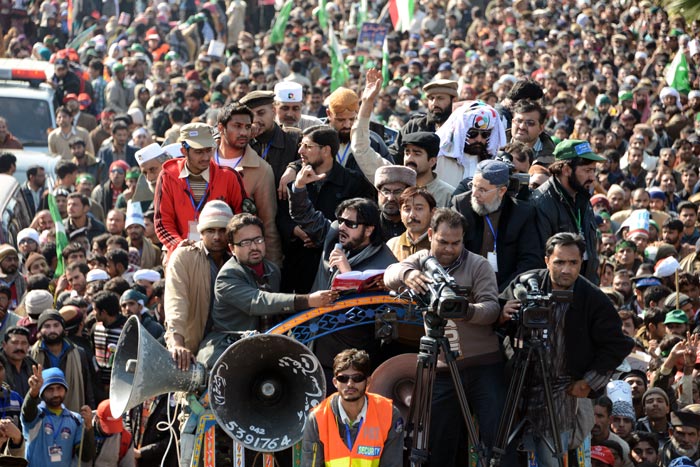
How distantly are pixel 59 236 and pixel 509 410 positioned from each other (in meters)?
8.93

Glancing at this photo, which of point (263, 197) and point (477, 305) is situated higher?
point (263, 197)

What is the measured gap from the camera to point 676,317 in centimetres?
1416

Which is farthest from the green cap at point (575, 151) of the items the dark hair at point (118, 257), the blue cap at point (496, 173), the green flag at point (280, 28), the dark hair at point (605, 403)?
the green flag at point (280, 28)

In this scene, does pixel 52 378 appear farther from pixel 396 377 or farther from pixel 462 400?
pixel 462 400

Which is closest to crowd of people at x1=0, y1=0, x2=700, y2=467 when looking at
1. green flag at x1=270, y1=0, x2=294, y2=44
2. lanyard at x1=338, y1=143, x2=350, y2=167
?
lanyard at x1=338, y1=143, x2=350, y2=167

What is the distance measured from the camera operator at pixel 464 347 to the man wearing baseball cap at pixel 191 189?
6.20 ft

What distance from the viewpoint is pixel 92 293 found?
49.0 feet

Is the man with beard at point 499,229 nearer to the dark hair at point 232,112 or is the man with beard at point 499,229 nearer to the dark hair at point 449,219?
the dark hair at point 449,219

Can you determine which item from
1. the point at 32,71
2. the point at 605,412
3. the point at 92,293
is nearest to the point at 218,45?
the point at 32,71

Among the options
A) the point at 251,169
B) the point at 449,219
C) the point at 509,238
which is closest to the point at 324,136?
the point at 251,169

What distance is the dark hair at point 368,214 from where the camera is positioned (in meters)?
9.89

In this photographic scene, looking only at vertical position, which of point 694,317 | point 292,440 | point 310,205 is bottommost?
point 694,317

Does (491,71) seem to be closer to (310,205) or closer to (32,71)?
(32,71)

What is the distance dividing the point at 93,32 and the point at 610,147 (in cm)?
1440
